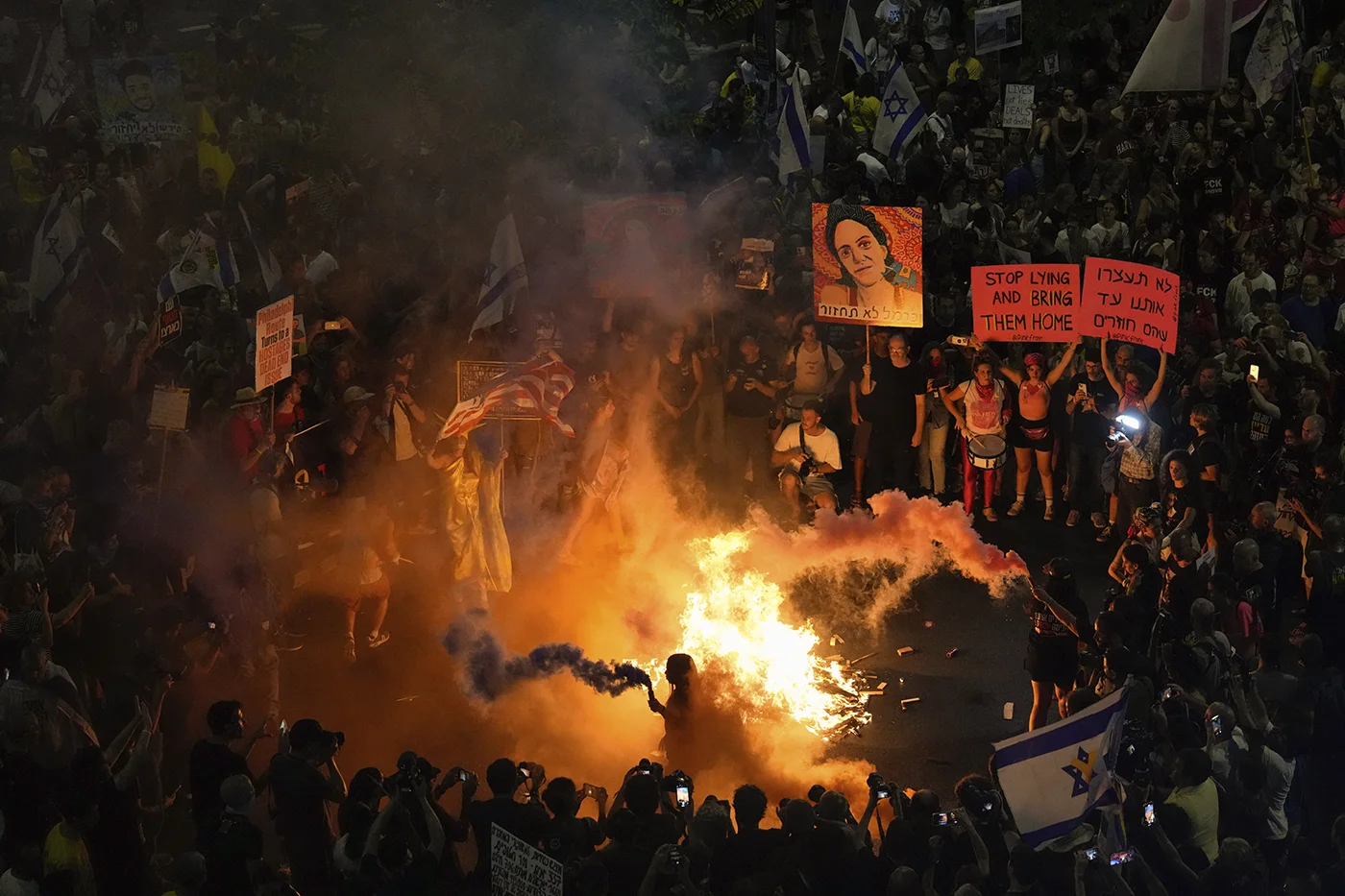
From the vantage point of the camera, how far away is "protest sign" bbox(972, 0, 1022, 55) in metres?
16.9

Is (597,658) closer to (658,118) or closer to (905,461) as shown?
(905,461)

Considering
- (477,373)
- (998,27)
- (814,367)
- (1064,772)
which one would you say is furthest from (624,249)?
(1064,772)

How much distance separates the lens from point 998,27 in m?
17.0

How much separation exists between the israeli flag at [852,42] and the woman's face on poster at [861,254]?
14.3ft

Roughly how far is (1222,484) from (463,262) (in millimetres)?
7067

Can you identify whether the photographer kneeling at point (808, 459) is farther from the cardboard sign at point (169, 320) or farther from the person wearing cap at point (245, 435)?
the cardboard sign at point (169, 320)

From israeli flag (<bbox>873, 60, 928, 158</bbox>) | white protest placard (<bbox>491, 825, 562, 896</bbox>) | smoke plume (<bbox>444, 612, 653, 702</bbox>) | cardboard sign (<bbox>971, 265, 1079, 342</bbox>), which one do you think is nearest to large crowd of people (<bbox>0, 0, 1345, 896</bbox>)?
white protest placard (<bbox>491, 825, 562, 896</bbox>)

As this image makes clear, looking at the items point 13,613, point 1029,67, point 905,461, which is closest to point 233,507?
point 13,613

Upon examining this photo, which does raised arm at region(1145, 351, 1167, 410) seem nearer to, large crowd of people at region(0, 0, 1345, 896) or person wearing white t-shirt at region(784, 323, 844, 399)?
large crowd of people at region(0, 0, 1345, 896)

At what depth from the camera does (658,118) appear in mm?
16188

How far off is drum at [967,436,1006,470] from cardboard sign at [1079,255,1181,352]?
3.86ft

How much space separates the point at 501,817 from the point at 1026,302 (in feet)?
23.5

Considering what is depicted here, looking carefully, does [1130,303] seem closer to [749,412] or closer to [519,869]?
[749,412]

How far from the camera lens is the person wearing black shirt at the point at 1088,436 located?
41.0 feet
